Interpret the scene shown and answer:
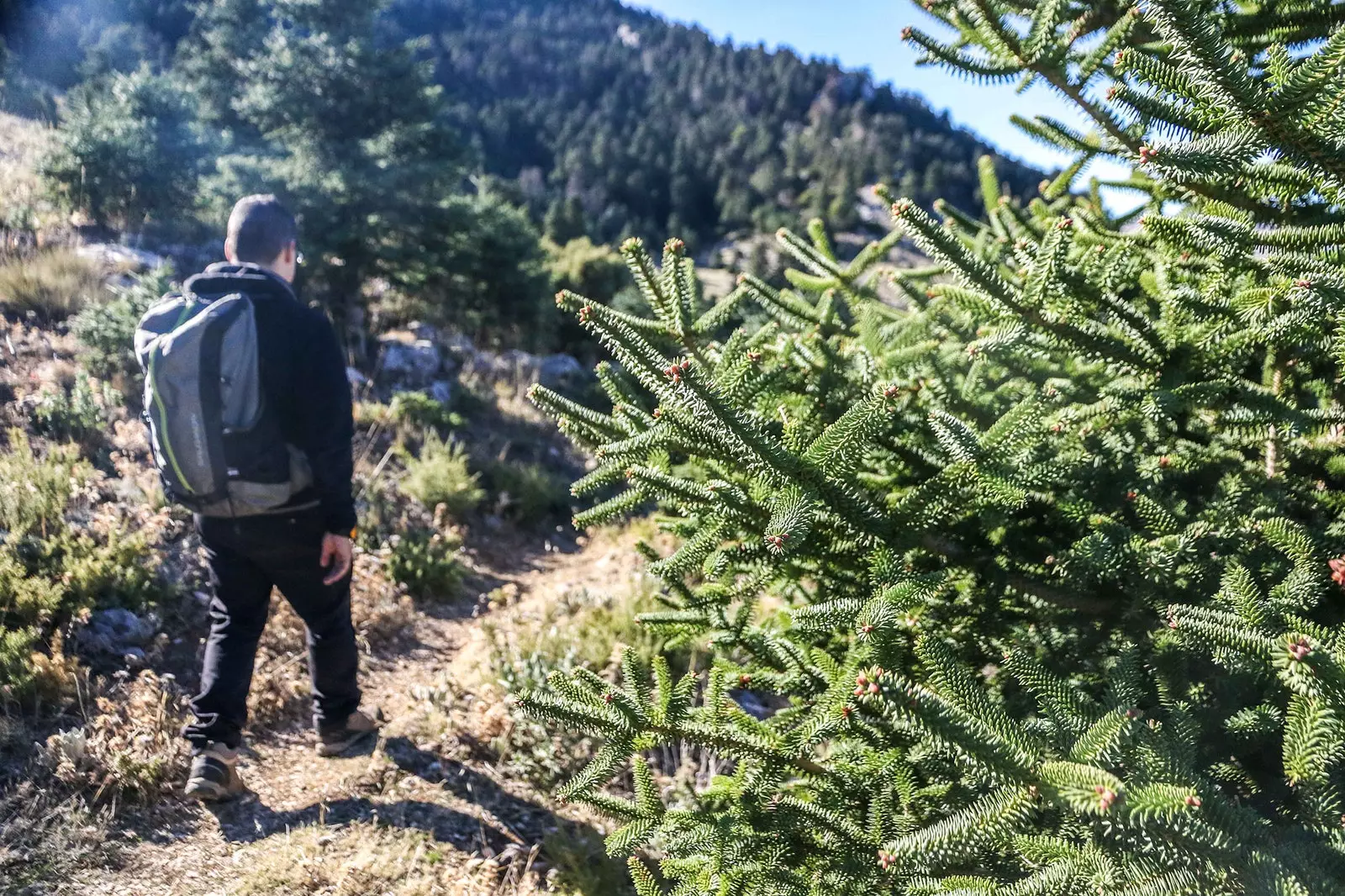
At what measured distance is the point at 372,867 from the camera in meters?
2.52

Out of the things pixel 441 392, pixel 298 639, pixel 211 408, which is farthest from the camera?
pixel 441 392

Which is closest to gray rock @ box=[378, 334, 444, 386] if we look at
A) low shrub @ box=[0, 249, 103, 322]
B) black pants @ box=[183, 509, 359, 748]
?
low shrub @ box=[0, 249, 103, 322]

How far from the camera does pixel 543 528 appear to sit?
704cm

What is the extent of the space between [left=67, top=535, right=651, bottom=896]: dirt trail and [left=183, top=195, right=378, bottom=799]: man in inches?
6.1

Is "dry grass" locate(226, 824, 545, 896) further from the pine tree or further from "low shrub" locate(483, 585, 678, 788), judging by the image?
the pine tree

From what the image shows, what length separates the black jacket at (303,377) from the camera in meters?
2.71

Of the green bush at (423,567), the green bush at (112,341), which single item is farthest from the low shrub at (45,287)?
the green bush at (423,567)

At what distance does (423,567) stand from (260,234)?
2738mm

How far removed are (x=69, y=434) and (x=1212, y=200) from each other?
19.9 ft

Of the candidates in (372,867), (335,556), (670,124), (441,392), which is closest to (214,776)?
(372,867)

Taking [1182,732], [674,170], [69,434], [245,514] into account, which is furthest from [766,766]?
[674,170]

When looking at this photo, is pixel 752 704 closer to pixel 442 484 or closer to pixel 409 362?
pixel 442 484

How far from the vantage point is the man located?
2.74m

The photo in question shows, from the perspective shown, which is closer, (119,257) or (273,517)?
(273,517)
